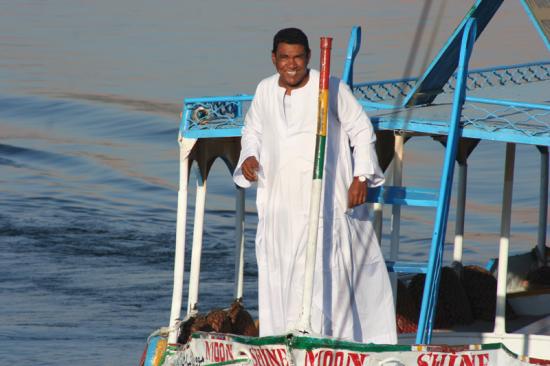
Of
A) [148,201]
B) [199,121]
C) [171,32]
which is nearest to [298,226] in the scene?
[199,121]

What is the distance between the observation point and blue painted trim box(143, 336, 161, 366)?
27.6ft

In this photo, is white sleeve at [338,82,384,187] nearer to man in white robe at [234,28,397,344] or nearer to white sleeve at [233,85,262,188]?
man in white robe at [234,28,397,344]

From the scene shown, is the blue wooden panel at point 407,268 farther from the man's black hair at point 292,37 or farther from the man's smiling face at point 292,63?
the man's black hair at point 292,37

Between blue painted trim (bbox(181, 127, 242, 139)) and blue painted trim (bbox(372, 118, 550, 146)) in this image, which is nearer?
blue painted trim (bbox(372, 118, 550, 146))

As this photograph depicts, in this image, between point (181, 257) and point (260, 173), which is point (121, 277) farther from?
point (260, 173)

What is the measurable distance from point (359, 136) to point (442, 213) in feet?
2.03

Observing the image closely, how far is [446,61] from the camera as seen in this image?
8305 millimetres

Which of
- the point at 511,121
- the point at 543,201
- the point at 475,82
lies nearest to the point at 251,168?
the point at 511,121

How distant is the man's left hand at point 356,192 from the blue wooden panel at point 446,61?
125 centimetres

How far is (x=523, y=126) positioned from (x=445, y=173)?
0.62m

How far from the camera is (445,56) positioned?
819cm

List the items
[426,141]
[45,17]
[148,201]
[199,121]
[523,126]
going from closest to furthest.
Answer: [523,126], [199,121], [148,201], [426,141], [45,17]

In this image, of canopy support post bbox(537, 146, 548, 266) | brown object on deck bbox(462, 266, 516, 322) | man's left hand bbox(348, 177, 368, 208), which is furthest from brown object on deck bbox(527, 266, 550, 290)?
man's left hand bbox(348, 177, 368, 208)

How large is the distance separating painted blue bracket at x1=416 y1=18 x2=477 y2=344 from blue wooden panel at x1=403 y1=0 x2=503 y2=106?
40 cm
